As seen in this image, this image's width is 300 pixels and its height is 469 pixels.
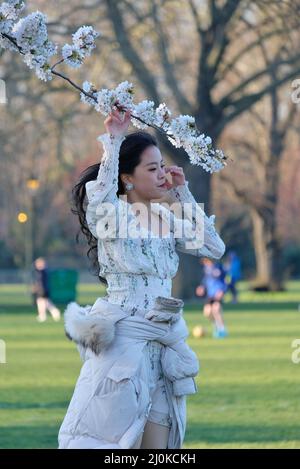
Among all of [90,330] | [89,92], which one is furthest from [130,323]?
[89,92]

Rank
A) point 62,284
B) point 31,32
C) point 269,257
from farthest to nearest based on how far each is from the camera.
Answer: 1. point 269,257
2. point 62,284
3. point 31,32

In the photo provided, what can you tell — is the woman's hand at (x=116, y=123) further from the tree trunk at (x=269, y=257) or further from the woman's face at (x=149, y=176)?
the tree trunk at (x=269, y=257)

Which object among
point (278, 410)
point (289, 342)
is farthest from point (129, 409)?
point (289, 342)

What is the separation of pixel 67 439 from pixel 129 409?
355mm

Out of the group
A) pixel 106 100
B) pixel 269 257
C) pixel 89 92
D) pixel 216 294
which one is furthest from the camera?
pixel 269 257

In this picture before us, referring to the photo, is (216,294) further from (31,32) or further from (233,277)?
(31,32)

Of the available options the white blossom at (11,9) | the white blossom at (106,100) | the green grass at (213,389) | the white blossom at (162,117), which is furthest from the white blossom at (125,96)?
the green grass at (213,389)

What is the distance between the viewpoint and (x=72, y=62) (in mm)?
7789

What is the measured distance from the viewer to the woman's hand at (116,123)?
718cm

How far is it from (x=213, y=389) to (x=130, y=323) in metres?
10.6

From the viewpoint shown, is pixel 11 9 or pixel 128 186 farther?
pixel 11 9

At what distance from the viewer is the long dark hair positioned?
7.38m

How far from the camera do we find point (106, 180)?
7.14 metres

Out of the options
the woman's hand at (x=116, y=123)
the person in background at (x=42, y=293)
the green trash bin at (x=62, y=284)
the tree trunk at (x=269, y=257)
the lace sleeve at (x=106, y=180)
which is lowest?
the lace sleeve at (x=106, y=180)
